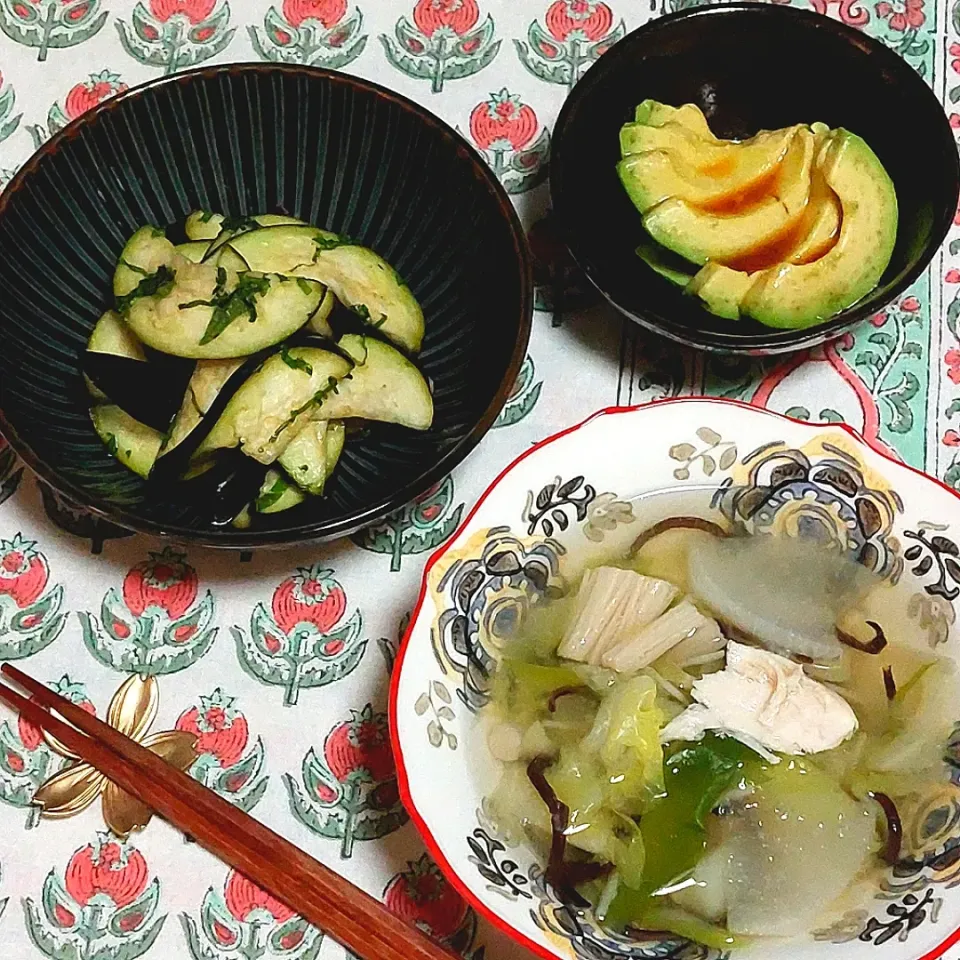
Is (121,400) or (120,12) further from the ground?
(120,12)

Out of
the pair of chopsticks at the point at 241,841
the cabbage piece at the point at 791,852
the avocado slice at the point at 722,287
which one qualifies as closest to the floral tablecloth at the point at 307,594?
the pair of chopsticks at the point at 241,841

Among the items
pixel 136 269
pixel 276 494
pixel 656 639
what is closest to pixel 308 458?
pixel 276 494

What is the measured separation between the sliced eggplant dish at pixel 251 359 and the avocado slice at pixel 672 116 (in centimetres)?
35

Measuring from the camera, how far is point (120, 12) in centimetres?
173

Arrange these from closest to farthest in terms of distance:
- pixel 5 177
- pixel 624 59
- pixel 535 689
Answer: pixel 535 689 < pixel 624 59 < pixel 5 177

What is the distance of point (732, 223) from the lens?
4.57 ft

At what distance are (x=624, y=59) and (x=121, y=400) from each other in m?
0.70

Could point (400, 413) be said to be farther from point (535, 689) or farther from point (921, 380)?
point (921, 380)

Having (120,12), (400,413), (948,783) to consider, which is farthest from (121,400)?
(948,783)

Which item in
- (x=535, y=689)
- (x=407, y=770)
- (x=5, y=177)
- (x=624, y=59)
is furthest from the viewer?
(x=5, y=177)

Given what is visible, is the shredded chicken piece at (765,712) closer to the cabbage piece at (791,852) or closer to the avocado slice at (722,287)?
the cabbage piece at (791,852)

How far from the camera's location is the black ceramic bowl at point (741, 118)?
1367 mm

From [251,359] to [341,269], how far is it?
0.15m

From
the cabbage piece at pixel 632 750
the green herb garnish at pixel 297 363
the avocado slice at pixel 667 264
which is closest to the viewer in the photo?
the cabbage piece at pixel 632 750
